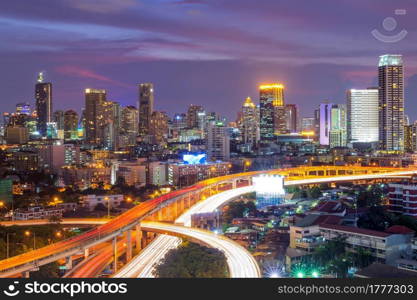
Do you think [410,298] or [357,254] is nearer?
[410,298]

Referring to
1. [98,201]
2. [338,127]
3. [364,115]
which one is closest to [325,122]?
[338,127]

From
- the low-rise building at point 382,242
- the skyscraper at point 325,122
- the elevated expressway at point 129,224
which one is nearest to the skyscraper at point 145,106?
the skyscraper at point 325,122

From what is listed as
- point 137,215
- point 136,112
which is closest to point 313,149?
point 136,112

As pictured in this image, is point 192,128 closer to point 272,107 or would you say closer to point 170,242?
point 272,107

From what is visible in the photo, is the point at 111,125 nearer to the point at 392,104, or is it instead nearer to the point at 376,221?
the point at 392,104

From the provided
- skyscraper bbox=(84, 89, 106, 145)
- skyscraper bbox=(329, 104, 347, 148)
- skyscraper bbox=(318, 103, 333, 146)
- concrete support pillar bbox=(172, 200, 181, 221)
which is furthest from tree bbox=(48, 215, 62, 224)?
skyscraper bbox=(318, 103, 333, 146)

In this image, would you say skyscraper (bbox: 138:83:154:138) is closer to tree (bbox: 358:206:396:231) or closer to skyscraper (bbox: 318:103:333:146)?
skyscraper (bbox: 318:103:333:146)

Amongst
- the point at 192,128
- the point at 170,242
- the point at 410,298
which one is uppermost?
the point at 192,128

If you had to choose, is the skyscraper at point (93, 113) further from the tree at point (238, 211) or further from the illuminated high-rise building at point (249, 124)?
the tree at point (238, 211)
